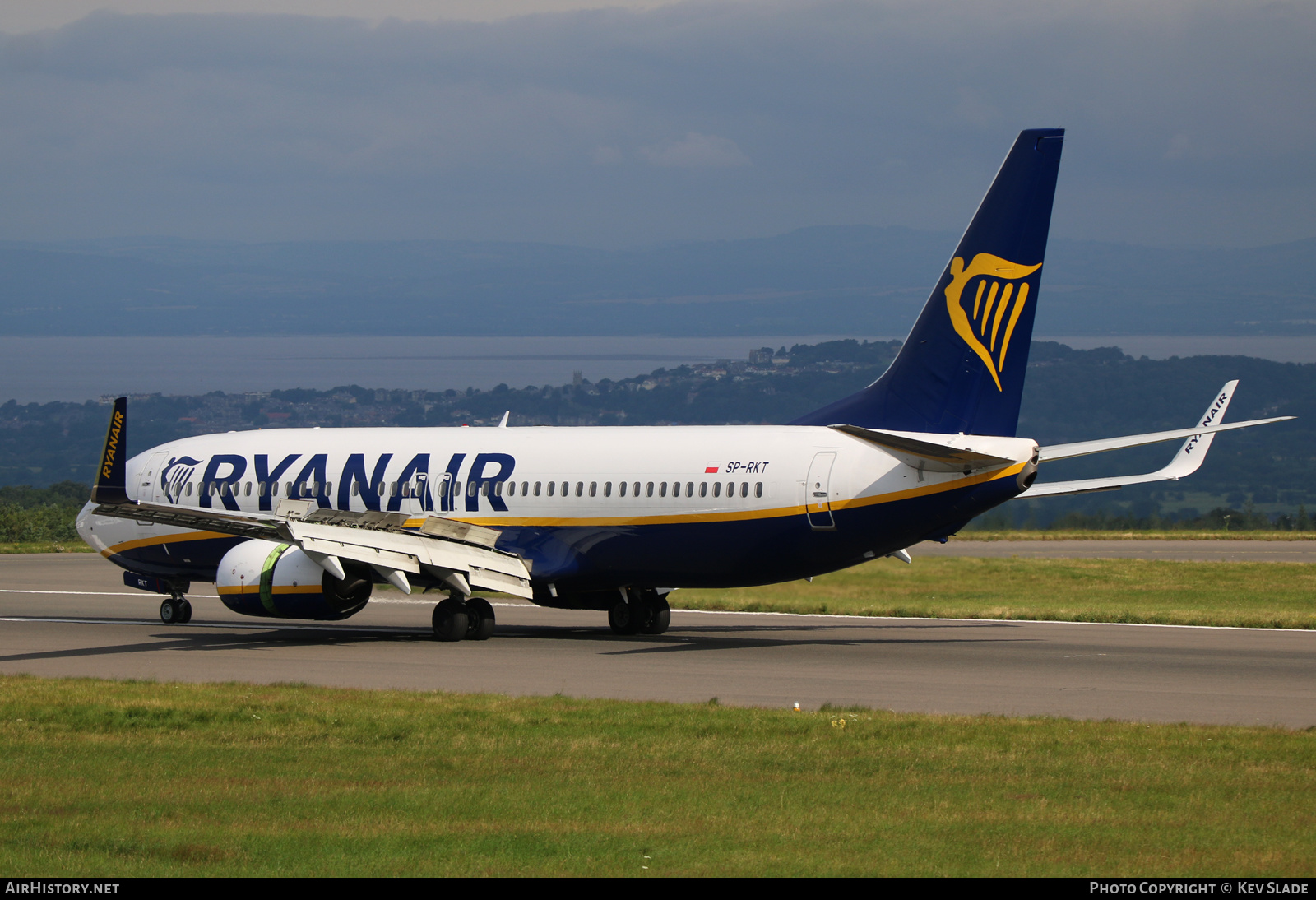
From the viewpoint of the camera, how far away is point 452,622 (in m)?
29.0

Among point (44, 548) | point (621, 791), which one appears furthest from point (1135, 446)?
point (44, 548)

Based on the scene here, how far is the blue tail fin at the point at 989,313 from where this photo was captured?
84.4 ft

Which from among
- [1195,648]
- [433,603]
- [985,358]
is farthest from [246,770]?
[433,603]

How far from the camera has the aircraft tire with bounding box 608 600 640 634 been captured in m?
30.3

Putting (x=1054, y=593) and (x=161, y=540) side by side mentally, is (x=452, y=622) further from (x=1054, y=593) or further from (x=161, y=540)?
(x=1054, y=593)

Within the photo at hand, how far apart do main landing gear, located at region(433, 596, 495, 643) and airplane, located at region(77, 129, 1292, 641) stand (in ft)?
0.13

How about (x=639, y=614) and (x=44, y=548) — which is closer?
(x=639, y=614)

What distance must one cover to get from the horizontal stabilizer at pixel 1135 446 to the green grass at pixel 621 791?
8629mm

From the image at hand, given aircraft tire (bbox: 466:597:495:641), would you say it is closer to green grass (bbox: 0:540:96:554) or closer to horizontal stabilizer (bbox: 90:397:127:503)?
horizontal stabilizer (bbox: 90:397:127:503)

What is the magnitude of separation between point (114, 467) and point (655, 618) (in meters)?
10.7

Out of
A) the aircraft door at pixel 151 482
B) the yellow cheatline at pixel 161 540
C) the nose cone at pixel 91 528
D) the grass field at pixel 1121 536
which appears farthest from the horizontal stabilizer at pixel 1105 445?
the grass field at pixel 1121 536

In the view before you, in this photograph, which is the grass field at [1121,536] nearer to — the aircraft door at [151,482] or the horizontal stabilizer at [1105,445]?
the aircraft door at [151,482]

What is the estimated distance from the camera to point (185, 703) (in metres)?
19.2

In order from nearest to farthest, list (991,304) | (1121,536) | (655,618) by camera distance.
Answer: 1. (991,304)
2. (655,618)
3. (1121,536)
